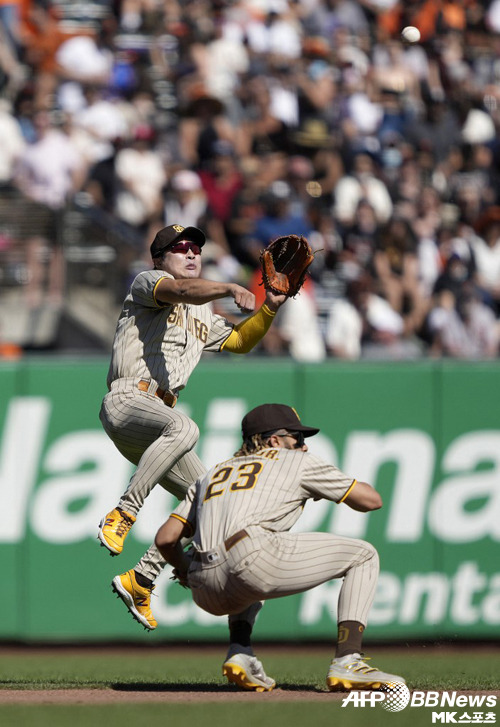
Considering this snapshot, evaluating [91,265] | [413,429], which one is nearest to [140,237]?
[91,265]

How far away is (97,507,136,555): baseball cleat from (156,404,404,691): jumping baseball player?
0.24 m

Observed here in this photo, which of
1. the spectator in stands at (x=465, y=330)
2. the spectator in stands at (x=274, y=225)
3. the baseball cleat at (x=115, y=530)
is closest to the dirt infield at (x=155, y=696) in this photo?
the baseball cleat at (x=115, y=530)

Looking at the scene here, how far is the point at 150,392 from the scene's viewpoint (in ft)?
22.9

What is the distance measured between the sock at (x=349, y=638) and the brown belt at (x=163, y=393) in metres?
1.53

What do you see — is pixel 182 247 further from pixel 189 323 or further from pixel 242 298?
pixel 242 298

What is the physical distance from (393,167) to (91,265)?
13.7 feet

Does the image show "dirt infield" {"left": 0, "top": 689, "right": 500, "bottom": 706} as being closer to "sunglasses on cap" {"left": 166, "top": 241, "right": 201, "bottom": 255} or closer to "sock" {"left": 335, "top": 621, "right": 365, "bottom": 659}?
"sock" {"left": 335, "top": 621, "right": 365, "bottom": 659}

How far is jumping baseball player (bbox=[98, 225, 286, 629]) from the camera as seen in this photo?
6820 mm

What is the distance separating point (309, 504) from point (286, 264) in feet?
14.8

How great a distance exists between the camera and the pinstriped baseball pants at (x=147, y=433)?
683 centimetres

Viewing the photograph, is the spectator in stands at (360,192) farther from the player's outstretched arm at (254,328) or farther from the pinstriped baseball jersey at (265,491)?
the pinstriped baseball jersey at (265,491)

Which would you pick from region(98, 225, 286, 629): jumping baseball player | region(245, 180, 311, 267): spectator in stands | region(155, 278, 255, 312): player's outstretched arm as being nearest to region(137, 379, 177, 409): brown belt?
region(98, 225, 286, 629): jumping baseball player

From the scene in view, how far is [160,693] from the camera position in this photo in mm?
6746

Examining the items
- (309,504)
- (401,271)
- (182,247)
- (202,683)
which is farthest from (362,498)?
(401,271)
